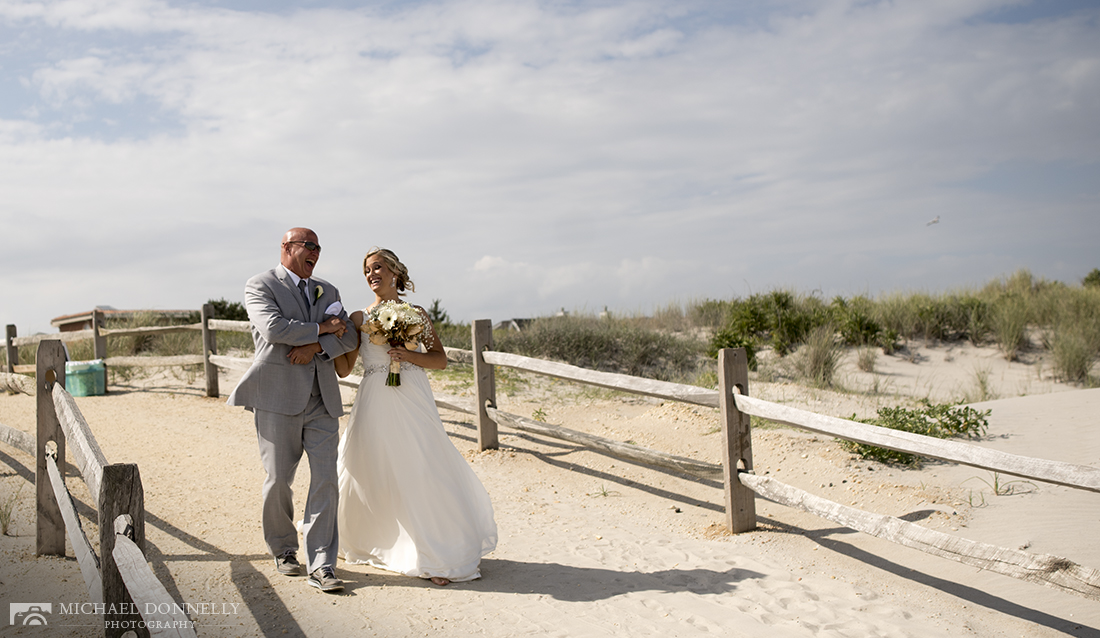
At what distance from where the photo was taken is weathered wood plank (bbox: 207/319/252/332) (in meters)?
10.1

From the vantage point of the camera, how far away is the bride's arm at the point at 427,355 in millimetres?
4566

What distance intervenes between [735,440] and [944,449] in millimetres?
1742

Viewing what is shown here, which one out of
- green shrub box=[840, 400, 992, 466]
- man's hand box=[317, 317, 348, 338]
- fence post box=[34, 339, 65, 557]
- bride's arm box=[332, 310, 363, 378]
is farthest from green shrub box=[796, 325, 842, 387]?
fence post box=[34, 339, 65, 557]

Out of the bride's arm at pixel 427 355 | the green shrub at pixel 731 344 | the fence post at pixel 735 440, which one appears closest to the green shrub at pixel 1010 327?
the green shrub at pixel 731 344

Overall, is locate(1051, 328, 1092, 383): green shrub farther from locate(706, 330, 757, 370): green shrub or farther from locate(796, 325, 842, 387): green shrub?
locate(706, 330, 757, 370): green shrub

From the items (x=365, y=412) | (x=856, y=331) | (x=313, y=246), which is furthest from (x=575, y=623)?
(x=856, y=331)

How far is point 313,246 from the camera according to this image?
4.41 metres

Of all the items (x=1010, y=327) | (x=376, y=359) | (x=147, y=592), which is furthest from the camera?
(x=1010, y=327)

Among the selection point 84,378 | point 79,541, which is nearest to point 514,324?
point 84,378

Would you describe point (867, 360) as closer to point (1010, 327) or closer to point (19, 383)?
point (1010, 327)

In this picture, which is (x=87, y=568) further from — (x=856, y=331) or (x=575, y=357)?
(x=856, y=331)

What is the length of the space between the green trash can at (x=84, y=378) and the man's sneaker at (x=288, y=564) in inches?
342

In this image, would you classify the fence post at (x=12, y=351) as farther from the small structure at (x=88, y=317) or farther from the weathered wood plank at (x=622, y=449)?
the weathered wood plank at (x=622, y=449)

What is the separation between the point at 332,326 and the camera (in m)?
4.34
